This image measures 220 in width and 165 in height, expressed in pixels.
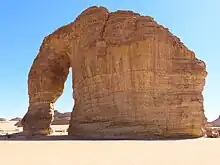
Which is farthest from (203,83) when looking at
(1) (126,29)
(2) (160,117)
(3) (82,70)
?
(3) (82,70)

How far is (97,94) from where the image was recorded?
20.6m

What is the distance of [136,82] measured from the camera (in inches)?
750

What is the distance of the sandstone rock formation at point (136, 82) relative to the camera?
18.5 meters

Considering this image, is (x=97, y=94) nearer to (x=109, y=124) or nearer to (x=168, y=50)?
(x=109, y=124)

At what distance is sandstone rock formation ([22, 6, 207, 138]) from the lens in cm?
1855

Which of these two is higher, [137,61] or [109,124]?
[137,61]

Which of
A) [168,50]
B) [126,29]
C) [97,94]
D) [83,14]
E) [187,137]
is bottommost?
[187,137]

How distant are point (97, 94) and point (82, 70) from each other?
119 inches
